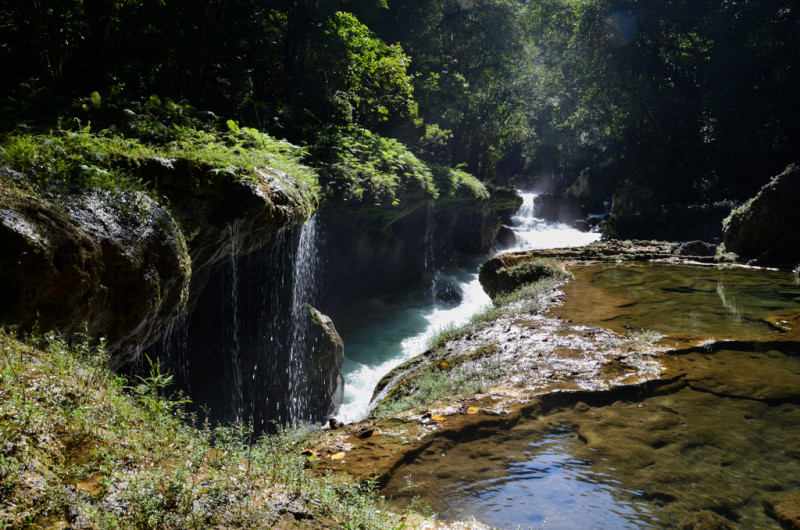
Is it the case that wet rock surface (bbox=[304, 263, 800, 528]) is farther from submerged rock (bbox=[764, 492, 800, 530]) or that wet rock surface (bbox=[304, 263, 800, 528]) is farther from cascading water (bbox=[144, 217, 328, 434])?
cascading water (bbox=[144, 217, 328, 434])

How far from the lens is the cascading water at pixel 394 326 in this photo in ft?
35.7

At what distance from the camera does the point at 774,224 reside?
45.5 feet

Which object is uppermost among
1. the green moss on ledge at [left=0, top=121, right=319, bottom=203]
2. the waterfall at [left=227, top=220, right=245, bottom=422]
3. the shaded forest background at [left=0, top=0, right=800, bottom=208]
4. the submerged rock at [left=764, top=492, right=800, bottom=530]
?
the shaded forest background at [left=0, top=0, right=800, bottom=208]

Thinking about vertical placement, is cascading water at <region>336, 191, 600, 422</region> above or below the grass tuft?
below

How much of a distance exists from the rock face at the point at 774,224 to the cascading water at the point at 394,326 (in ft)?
29.2

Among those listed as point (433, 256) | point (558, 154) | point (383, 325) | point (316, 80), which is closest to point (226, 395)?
point (383, 325)

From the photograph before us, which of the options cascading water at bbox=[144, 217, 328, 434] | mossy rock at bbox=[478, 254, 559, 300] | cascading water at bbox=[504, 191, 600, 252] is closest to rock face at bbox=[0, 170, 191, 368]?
cascading water at bbox=[144, 217, 328, 434]

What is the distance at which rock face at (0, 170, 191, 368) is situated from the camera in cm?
323

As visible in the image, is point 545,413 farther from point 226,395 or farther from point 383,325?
point 383,325

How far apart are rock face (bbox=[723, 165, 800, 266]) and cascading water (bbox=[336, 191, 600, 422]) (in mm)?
8897

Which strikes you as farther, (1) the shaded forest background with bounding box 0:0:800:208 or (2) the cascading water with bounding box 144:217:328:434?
(2) the cascading water with bounding box 144:217:328:434

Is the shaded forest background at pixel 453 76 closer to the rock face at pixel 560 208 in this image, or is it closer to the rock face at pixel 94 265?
the rock face at pixel 94 265

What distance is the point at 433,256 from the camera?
20734 mm

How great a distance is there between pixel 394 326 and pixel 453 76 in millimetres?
12370
